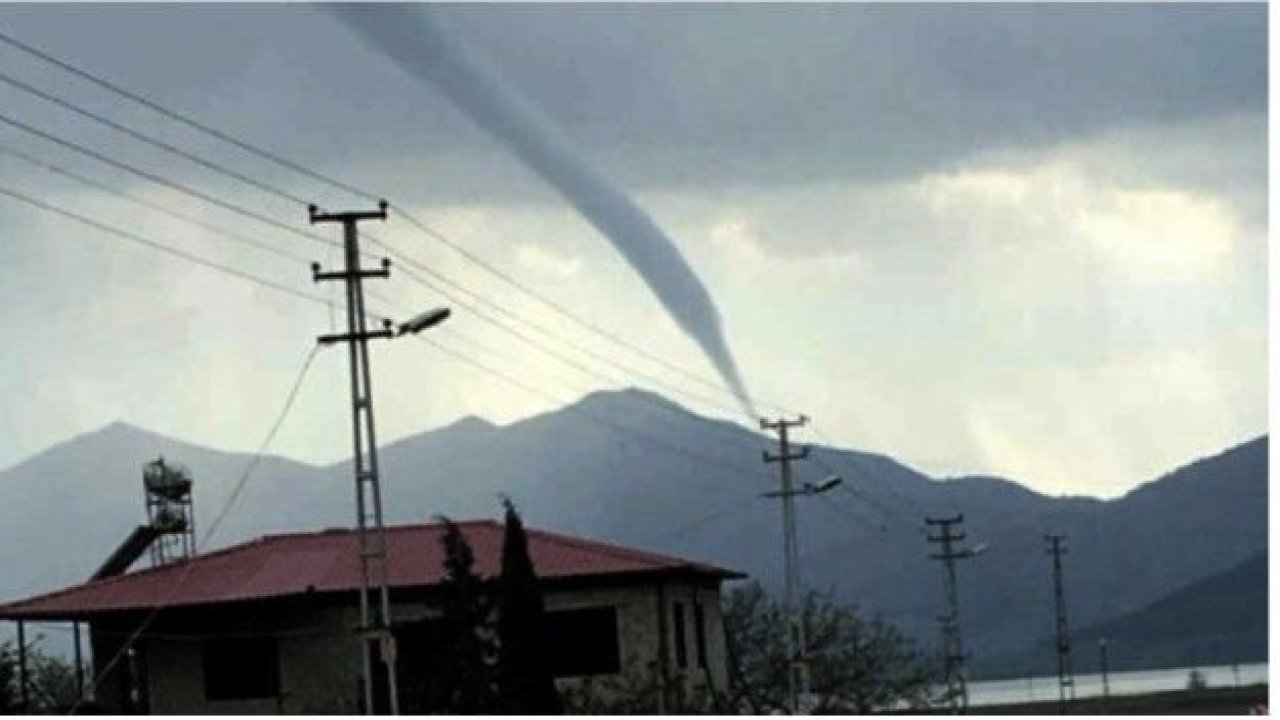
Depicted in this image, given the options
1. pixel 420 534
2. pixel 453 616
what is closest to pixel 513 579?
pixel 453 616

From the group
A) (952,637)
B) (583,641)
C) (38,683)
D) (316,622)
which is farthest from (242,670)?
(952,637)

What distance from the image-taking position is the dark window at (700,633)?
194 feet

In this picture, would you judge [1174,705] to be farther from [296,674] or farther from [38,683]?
[38,683]

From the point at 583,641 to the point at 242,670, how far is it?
22.0ft

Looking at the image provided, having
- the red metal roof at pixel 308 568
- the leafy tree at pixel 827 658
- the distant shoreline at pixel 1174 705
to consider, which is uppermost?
the red metal roof at pixel 308 568

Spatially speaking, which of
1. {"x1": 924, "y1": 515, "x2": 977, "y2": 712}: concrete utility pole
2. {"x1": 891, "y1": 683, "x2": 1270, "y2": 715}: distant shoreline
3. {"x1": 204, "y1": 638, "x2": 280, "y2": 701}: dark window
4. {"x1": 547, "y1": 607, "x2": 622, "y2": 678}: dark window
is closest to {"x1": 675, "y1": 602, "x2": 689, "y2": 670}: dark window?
{"x1": 547, "y1": 607, "x2": 622, "y2": 678}: dark window

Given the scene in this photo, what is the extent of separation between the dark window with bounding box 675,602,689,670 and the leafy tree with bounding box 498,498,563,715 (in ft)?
22.6

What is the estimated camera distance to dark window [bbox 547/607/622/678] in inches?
2173

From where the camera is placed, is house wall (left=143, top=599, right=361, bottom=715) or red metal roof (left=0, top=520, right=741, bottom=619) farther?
red metal roof (left=0, top=520, right=741, bottom=619)

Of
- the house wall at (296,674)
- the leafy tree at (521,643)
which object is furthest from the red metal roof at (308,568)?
the leafy tree at (521,643)

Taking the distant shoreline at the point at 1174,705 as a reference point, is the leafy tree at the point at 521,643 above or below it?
above

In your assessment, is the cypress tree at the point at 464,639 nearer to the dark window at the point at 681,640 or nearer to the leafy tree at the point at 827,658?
the dark window at the point at 681,640

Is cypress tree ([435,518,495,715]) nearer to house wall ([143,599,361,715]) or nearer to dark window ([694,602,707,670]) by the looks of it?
house wall ([143,599,361,715])

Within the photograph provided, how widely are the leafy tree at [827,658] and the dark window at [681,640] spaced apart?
1546cm
